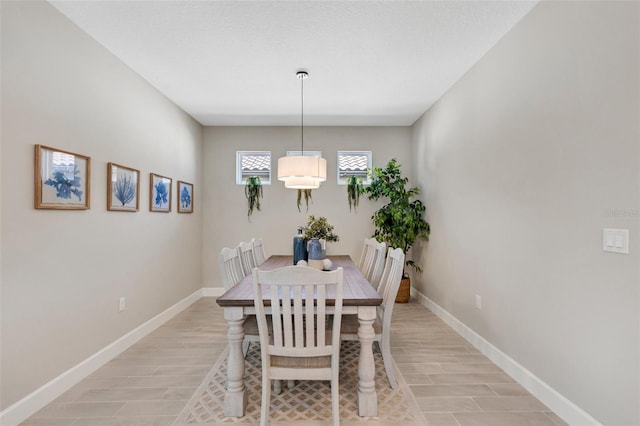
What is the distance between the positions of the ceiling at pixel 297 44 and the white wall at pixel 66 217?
308mm

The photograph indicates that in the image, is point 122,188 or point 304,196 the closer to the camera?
point 122,188

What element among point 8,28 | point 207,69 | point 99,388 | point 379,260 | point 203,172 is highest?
point 207,69

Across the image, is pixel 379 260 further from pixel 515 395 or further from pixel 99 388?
pixel 99 388

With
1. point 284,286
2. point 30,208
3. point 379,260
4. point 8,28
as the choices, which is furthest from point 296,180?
point 8,28

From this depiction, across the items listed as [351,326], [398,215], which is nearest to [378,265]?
[351,326]

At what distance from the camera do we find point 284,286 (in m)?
1.63

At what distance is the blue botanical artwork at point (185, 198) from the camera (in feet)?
13.7

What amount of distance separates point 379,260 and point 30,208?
101 inches

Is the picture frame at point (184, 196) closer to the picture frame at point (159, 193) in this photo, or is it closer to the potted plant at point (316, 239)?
the picture frame at point (159, 193)

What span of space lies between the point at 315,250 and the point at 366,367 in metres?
1.09

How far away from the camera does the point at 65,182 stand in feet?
7.23

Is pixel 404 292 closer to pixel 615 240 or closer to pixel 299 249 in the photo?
pixel 299 249

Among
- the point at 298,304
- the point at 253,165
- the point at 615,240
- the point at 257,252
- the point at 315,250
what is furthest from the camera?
the point at 253,165

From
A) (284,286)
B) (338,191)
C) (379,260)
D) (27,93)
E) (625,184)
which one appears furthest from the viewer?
(338,191)
